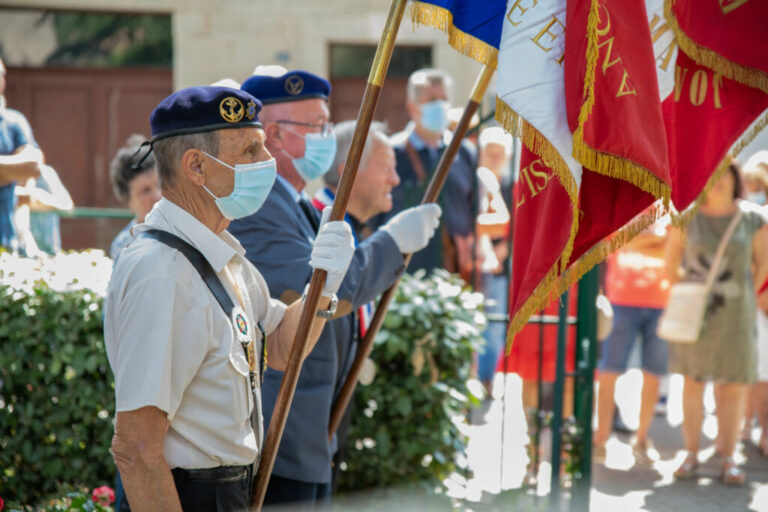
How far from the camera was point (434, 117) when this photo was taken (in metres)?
7.00

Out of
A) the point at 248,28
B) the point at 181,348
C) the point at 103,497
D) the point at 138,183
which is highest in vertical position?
the point at 248,28

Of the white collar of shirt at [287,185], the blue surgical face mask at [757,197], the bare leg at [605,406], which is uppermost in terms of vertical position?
the white collar of shirt at [287,185]

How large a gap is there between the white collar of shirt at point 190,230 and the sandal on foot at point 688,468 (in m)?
4.43

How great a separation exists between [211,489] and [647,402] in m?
4.79

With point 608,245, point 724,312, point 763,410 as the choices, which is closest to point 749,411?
point 763,410

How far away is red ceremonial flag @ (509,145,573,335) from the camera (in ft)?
9.89

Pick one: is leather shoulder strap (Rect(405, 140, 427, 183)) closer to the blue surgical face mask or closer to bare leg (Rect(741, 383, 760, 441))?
the blue surgical face mask

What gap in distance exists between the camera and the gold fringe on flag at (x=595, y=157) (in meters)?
2.72

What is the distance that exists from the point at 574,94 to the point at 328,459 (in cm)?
150

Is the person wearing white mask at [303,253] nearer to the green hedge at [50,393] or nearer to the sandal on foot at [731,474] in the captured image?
the green hedge at [50,393]

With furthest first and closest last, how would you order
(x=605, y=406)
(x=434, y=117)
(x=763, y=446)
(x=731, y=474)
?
1. (x=434, y=117)
2. (x=763, y=446)
3. (x=605, y=406)
4. (x=731, y=474)

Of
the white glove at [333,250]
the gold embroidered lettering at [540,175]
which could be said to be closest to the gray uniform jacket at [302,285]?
the white glove at [333,250]

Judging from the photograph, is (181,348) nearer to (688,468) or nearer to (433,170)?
(433,170)

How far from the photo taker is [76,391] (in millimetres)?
4023
